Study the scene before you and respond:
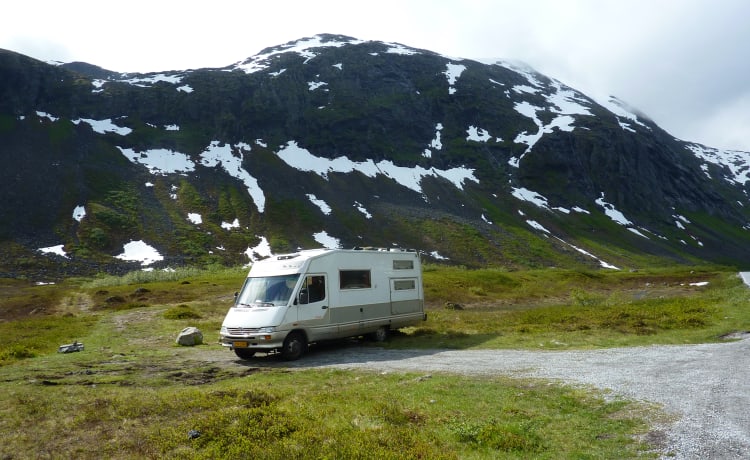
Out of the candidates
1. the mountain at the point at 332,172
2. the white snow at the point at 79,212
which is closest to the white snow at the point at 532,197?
the mountain at the point at 332,172

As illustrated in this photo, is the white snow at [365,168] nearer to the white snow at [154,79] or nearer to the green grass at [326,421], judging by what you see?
the white snow at [154,79]

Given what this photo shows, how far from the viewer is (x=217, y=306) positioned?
118 feet

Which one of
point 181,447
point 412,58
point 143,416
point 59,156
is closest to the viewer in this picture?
point 181,447

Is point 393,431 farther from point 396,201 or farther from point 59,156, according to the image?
point 59,156

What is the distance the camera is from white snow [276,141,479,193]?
130 metres

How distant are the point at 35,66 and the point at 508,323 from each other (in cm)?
15760

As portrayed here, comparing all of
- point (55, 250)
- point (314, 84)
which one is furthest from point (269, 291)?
point (314, 84)

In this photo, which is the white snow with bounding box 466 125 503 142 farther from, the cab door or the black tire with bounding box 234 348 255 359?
the black tire with bounding box 234 348 255 359

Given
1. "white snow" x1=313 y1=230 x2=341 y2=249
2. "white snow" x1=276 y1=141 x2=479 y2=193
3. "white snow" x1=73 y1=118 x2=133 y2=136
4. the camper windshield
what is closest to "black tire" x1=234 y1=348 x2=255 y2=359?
the camper windshield

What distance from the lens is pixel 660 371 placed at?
39.0 ft

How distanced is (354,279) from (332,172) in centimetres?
11091

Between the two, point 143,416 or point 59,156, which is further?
point 59,156

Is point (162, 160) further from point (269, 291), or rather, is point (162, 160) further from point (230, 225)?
point (269, 291)

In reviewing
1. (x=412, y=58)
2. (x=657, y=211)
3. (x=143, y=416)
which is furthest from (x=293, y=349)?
(x=412, y=58)
